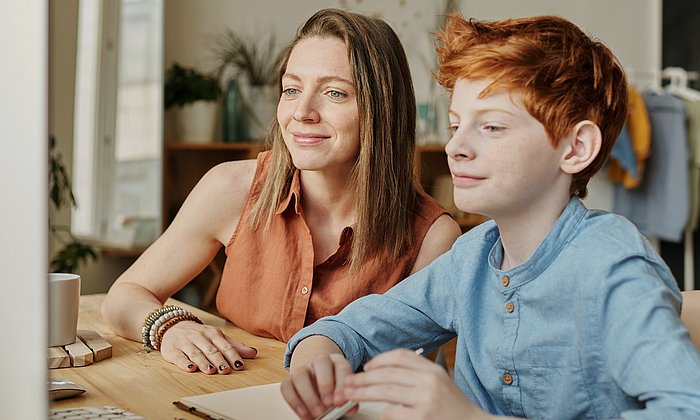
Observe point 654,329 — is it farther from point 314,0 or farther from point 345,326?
point 314,0

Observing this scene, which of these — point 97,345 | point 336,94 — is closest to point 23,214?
point 97,345

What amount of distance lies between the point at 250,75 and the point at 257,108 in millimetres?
118

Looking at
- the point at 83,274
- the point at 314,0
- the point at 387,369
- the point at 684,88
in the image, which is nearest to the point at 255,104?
the point at 314,0

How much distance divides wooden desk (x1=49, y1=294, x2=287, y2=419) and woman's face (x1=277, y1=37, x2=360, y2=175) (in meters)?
0.23

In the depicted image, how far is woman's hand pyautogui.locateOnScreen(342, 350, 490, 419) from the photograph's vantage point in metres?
0.57

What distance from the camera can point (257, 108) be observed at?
10.5 ft

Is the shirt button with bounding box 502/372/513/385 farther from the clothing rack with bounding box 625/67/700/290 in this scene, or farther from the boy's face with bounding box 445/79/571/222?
the clothing rack with bounding box 625/67/700/290

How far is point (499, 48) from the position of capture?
0.71m

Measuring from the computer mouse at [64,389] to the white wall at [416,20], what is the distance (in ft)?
8.06

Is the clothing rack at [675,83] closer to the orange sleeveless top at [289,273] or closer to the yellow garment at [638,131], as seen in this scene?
the yellow garment at [638,131]

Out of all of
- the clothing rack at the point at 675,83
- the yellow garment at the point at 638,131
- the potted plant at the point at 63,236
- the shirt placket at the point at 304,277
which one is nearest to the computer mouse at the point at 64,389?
the shirt placket at the point at 304,277

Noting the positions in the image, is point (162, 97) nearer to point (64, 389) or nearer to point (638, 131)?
point (638, 131)

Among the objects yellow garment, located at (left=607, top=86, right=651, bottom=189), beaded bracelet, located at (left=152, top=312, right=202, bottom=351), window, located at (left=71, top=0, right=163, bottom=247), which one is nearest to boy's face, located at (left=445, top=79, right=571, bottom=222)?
beaded bracelet, located at (left=152, top=312, right=202, bottom=351)

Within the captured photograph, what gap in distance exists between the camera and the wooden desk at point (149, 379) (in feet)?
2.48
